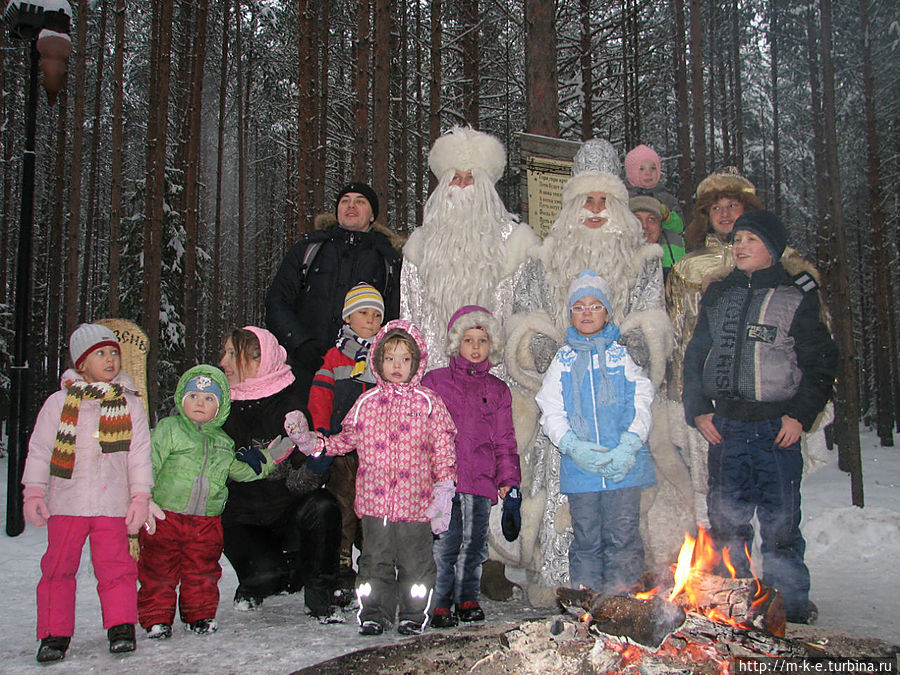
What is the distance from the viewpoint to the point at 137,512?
11.5ft

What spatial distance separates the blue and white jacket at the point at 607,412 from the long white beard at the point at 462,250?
33.9 inches

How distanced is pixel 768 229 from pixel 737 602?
7.17 ft

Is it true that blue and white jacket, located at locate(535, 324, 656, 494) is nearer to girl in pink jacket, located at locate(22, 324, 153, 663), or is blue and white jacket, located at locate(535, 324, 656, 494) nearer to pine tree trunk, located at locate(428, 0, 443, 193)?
girl in pink jacket, located at locate(22, 324, 153, 663)

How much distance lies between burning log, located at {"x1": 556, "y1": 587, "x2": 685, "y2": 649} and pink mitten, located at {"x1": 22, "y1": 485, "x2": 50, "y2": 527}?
2700 mm

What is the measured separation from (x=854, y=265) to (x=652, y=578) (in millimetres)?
31626

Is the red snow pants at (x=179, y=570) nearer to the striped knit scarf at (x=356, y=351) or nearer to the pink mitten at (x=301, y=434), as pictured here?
the pink mitten at (x=301, y=434)

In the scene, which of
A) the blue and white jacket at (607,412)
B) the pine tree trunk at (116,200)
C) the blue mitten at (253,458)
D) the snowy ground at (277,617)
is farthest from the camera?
the pine tree trunk at (116,200)

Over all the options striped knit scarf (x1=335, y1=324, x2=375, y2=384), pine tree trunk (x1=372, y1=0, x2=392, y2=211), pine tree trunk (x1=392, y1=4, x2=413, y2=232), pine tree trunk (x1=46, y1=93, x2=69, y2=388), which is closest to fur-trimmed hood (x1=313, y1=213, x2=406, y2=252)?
striped knit scarf (x1=335, y1=324, x2=375, y2=384)

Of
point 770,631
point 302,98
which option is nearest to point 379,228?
point 770,631

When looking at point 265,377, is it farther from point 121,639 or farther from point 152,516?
point 121,639

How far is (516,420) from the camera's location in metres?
4.47

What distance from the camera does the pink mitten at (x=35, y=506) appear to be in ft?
10.9

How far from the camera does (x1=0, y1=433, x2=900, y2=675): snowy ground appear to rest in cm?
314

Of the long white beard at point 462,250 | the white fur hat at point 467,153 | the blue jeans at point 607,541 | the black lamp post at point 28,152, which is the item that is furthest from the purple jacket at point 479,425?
the black lamp post at point 28,152
